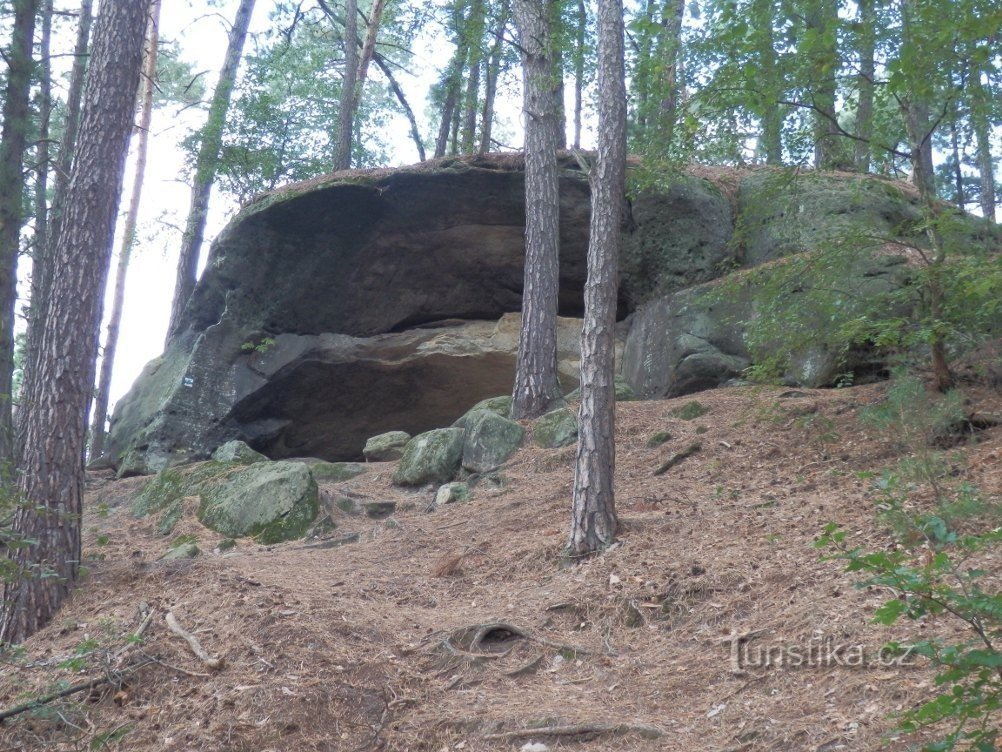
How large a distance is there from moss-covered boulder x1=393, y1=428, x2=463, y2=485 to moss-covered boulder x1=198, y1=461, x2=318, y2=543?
147 centimetres

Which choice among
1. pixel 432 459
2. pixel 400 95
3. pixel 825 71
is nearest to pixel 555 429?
pixel 432 459

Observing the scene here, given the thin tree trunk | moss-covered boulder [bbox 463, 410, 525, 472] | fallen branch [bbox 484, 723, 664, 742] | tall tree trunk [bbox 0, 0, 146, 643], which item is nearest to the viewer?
fallen branch [bbox 484, 723, 664, 742]

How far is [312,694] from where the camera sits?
4766mm

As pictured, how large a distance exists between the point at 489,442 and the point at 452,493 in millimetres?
962

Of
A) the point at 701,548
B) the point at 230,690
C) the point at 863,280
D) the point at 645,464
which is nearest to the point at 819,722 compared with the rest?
the point at 701,548

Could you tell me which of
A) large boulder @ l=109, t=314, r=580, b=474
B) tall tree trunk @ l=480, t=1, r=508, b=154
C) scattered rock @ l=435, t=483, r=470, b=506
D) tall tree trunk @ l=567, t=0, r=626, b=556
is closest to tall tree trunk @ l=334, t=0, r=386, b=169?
tall tree trunk @ l=480, t=1, r=508, b=154

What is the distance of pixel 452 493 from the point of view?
10000mm

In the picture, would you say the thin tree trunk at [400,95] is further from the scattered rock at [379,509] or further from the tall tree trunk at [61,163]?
the scattered rock at [379,509]

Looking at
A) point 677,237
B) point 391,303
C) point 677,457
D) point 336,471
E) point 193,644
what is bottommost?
point 193,644

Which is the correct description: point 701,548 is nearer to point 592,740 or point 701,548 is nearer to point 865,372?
point 592,740

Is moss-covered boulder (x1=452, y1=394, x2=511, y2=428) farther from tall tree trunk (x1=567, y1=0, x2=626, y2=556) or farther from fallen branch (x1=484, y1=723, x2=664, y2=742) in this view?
fallen branch (x1=484, y1=723, x2=664, y2=742)

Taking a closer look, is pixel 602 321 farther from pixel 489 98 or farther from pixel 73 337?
pixel 489 98

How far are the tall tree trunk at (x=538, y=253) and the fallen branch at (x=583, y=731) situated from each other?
740cm

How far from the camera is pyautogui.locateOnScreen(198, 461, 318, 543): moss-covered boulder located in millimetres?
9258
